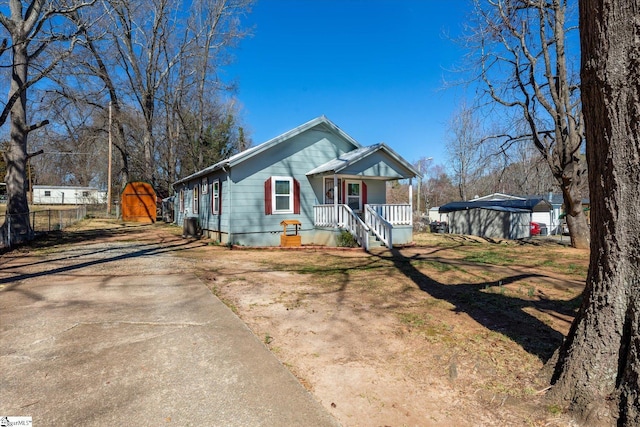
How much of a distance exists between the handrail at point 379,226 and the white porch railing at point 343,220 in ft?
1.24

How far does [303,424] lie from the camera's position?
2234 millimetres

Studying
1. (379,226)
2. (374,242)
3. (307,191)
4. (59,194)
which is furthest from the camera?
(59,194)

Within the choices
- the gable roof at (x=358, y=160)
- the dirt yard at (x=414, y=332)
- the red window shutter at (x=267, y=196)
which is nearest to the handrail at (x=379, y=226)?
the gable roof at (x=358, y=160)

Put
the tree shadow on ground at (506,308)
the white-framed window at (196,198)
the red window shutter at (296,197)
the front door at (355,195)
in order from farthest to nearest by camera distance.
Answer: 1. the white-framed window at (196,198)
2. the front door at (355,195)
3. the red window shutter at (296,197)
4. the tree shadow on ground at (506,308)

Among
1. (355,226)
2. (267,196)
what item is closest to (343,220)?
(355,226)

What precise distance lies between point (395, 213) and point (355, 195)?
90.9 inches

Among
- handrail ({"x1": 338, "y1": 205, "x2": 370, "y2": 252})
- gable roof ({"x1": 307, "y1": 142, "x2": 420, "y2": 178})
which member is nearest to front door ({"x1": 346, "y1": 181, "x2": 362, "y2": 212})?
gable roof ({"x1": 307, "y1": 142, "x2": 420, "y2": 178})

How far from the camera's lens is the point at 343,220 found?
41.1 feet

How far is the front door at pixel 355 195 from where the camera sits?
14383 mm

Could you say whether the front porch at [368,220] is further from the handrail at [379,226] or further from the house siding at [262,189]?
the house siding at [262,189]

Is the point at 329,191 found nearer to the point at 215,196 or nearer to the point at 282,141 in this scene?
the point at 282,141

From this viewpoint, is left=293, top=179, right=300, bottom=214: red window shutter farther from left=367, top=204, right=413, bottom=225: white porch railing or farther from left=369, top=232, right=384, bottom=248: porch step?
left=369, top=232, right=384, bottom=248: porch step

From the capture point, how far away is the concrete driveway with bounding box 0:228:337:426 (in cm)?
234

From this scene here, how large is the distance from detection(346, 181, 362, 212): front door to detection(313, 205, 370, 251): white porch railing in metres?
1.64
